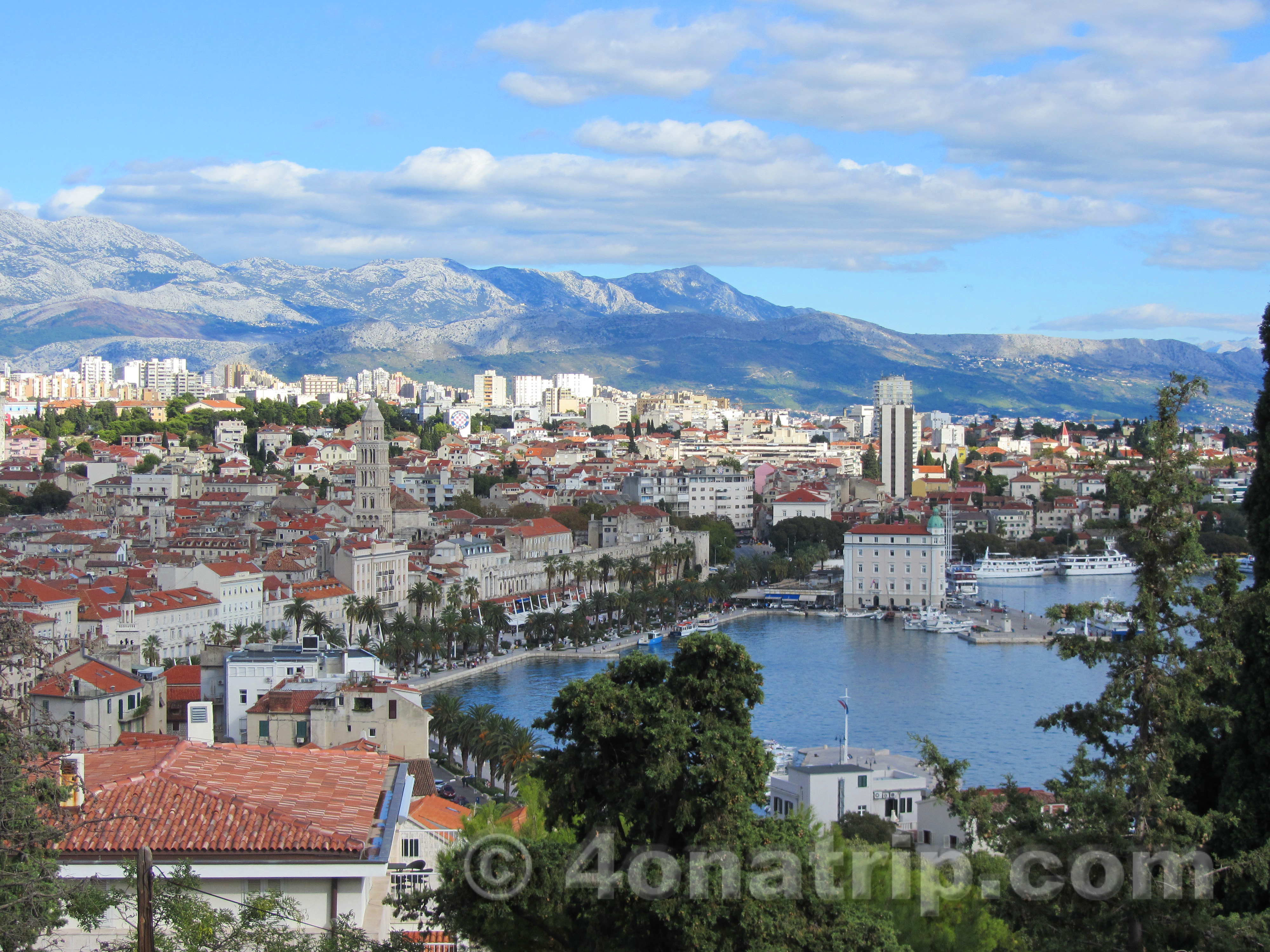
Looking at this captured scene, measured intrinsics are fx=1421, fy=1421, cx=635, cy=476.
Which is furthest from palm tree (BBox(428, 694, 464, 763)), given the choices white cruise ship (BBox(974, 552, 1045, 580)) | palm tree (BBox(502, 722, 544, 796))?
white cruise ship (BBox(974, 552, 1045, 580))

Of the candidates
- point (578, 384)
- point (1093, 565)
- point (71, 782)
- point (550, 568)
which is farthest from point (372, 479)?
point (578, 384)

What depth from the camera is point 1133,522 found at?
5934 millimetres

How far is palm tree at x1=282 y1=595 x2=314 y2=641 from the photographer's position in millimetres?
28078

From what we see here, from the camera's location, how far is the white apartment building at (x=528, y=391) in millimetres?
132875

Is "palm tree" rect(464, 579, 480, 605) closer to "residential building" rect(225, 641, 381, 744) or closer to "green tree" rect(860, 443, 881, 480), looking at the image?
"residential building" rect(225, 641, 381, 744)

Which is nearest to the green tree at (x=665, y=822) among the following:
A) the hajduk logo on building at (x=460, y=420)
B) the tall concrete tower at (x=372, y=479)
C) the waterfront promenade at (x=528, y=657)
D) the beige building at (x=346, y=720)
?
the beige building at (x=346, y=720)

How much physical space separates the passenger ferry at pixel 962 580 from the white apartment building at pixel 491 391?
71.9 metres

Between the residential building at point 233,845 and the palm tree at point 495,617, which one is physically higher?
the residential building at point 233,845

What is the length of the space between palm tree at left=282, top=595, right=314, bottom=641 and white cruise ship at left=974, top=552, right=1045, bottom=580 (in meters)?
27.5

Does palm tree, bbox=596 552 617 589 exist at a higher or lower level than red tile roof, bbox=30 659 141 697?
lower

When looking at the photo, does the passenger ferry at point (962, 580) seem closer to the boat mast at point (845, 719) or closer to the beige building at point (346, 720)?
the boat mast at point (845, 719)

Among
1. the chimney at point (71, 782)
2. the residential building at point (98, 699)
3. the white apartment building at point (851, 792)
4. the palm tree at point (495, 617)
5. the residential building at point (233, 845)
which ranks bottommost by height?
the palm tree at point (495, 617)

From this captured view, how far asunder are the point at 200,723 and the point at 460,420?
78068 mm

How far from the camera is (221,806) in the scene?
218 inches
